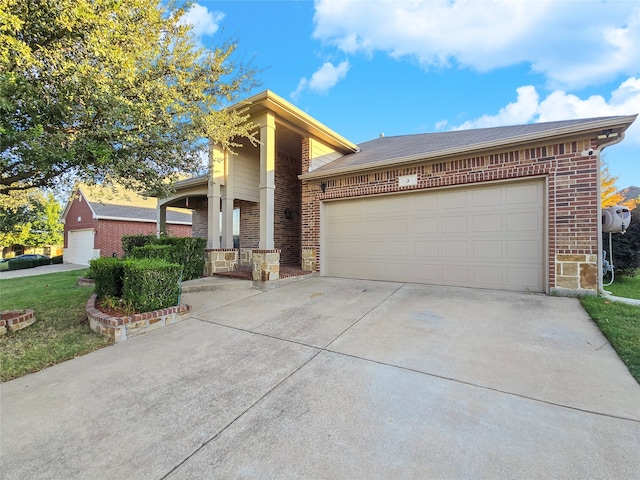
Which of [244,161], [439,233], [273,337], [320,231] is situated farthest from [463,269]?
[244,161]

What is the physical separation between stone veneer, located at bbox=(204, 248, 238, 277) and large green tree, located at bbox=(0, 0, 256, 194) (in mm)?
3068

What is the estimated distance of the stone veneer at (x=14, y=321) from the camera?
167 inches

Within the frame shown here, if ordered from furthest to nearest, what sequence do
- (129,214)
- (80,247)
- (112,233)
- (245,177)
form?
(80,247), (129,214), (112,233), (245,177)

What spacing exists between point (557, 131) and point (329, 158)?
5861mm

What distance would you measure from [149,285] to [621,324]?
6653mm

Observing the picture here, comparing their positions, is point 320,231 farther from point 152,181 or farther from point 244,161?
point 152,181

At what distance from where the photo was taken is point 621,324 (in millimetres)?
3768

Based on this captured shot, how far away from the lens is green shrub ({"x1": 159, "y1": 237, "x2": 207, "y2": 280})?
741 cm

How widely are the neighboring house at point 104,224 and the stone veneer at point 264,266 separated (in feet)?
41.8

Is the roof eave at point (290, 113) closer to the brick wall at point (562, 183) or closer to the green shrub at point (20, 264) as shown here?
the brick wall at point (562, 183)

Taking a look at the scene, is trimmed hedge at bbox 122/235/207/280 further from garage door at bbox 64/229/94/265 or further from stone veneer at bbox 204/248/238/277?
garage door at bbox 64/229/94/265

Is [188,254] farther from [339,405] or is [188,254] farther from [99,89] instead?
[339,405]

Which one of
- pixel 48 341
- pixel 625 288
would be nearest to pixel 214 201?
pixel 48 341

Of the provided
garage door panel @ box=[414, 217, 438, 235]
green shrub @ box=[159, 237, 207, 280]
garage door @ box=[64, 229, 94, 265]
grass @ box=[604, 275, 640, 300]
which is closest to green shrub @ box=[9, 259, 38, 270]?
garage door @ box=[64, 229, 94, 265]
